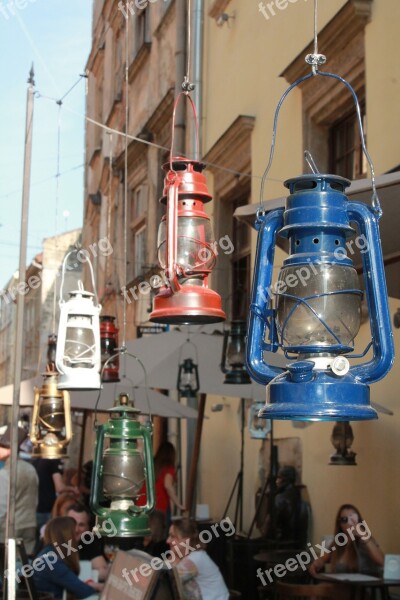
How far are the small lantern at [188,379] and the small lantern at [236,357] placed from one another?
0.67 m

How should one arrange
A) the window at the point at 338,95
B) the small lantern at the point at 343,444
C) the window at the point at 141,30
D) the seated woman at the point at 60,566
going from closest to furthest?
the seated woman at the point at 60,566 → the small lantern at the point at 343,444 → the window at the point at 338,95 → the window at the point at 141,30

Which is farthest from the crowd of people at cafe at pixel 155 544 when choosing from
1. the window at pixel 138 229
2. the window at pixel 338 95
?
the window at pixel 138 229

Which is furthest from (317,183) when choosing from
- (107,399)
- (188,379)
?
(107,399)

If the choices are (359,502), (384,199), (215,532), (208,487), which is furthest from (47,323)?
(384,199)

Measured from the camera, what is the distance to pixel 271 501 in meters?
9.09

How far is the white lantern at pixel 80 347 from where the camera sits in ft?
17.6

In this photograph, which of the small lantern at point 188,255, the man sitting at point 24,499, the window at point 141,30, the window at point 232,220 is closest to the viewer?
the small lantern at point 188,255

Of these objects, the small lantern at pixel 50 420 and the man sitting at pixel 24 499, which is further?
the man sitting at pixel 24 499

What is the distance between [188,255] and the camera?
12.8ft

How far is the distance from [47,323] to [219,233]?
24.5 meters

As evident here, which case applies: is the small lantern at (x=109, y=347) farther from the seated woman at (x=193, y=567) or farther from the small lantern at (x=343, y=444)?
the small lantern at (x=343, y=444)

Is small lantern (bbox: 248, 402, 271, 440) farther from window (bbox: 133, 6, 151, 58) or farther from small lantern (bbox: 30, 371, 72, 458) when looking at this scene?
window (bbox: 133, 6, 151, 58)

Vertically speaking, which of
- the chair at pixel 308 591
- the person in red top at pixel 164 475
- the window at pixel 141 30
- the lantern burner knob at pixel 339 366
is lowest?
the chair at pixel 308 591

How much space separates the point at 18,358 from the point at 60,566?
1.52 m
